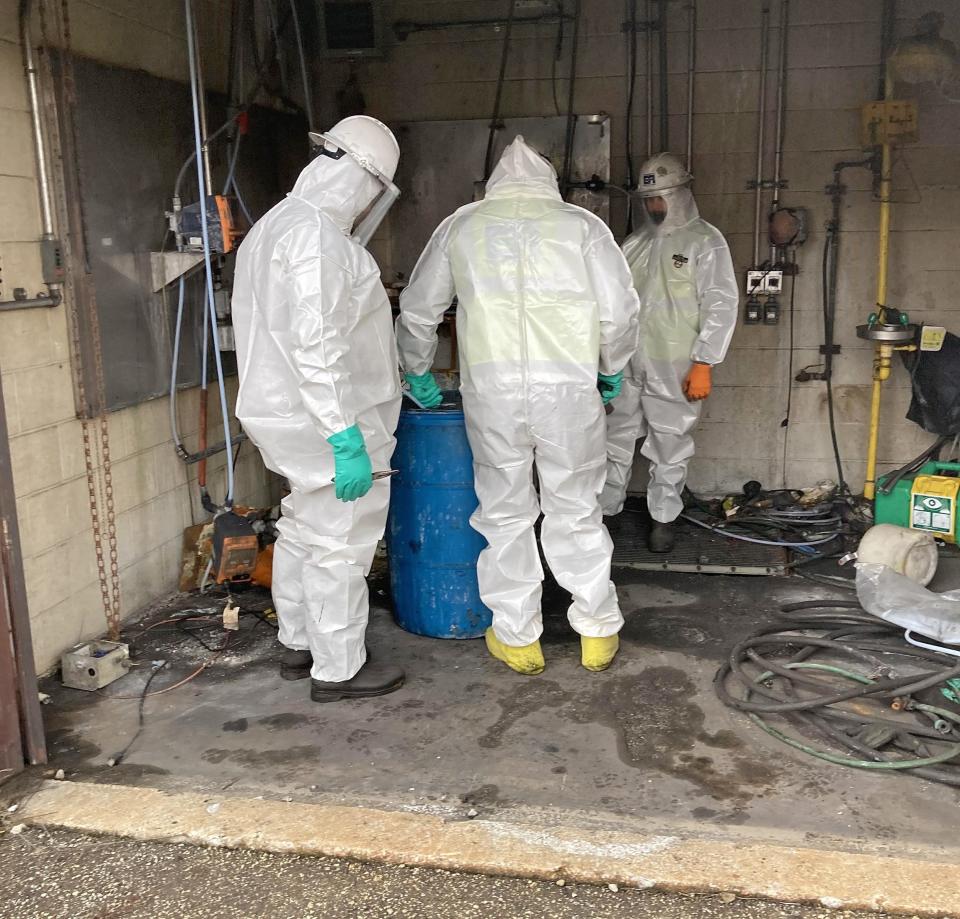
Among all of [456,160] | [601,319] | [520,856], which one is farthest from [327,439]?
[456,160]

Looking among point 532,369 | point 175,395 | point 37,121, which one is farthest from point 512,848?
point 37,121

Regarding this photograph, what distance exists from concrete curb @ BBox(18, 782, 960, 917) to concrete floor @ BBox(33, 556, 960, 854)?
0.27ft

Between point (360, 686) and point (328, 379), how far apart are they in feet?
3.04

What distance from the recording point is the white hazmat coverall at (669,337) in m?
3.91

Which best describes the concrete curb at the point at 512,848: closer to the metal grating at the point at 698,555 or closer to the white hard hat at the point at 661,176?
the metal grating at the point at 698,555

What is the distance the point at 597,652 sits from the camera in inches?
121

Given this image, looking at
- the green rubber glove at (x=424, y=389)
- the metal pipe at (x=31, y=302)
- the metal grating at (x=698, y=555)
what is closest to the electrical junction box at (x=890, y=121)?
the metal grating at (x=698, y=555)

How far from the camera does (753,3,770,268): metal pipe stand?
434cm

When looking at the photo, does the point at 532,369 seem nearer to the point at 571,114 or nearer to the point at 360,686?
the point at 360,686

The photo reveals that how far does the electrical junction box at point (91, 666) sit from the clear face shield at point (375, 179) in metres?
1.46

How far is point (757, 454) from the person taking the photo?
15.4ft

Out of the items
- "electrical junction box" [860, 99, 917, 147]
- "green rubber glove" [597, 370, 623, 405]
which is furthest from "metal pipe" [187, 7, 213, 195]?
"electrical junction box" [860, 99, 917, 147]

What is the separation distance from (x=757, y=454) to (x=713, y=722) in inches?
86.9

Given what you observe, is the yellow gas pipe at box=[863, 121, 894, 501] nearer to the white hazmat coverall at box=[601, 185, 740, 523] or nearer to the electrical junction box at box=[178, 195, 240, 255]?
the white hazmat coverall at box=[601, 185, 740, 523]
